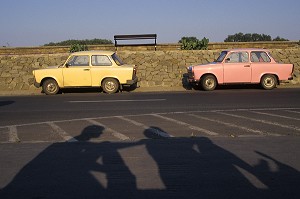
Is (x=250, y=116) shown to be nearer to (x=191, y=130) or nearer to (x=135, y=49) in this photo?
(x=191, y=130)

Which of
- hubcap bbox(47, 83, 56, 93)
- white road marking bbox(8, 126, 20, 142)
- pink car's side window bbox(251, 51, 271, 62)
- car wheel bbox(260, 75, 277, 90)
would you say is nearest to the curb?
hubcap bbox(47, 83, 56, 93)

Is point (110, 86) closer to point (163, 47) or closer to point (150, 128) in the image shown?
point (163, 47)

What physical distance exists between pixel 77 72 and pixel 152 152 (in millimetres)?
10346

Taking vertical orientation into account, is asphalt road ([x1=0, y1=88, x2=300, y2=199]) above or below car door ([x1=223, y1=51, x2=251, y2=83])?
below

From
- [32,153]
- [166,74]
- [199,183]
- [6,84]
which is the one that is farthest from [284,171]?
[6,84]

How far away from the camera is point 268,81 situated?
15.9 metres

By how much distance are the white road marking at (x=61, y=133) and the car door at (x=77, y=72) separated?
6994 millimetres

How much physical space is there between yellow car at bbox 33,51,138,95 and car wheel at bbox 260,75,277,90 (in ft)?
17.2

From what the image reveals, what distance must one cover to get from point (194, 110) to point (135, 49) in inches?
497

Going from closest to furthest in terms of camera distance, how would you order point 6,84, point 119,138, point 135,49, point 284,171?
1. point 284,171
2. point 119,138
3. point 6,84
4. point 135,49

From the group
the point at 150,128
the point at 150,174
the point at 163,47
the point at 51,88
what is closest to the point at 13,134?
the point at 150,128

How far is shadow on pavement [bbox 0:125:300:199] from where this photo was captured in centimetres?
435

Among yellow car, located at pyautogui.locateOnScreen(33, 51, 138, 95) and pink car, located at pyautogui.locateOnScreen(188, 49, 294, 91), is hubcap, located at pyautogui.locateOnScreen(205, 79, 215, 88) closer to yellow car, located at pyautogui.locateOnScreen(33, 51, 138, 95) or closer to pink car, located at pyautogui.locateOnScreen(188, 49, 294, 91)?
pink car, located at pyautogui.locateOnScreen(188, 49, 294, 91)

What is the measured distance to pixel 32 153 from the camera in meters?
6.20
